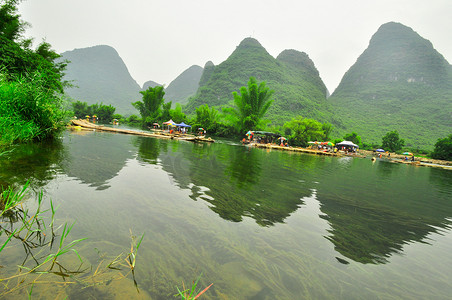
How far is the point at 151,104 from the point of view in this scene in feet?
174

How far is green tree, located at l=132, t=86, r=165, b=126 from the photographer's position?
51.9 metres

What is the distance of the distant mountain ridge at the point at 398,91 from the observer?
81.0 meters

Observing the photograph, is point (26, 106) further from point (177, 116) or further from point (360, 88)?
point (360, 88)

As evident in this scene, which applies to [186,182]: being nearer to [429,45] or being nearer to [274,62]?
[274,62]

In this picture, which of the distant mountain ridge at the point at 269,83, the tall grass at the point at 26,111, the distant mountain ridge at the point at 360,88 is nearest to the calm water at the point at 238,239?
the tall grass at the point at 26,111

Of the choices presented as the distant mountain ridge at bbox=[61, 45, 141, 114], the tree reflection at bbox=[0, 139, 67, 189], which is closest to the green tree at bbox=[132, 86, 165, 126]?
the tree reflection at bbox=[0, 139, 67, 189]

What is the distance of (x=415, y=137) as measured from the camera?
7300 centimetres

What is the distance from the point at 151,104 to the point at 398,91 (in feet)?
450

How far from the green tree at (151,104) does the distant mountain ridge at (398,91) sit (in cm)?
7375

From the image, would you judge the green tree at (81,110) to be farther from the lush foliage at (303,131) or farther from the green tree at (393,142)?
the green tree at (393,142)

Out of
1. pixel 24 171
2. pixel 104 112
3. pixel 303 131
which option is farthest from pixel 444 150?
pixel 104 112

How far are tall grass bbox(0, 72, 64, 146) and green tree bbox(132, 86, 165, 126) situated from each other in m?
45.6

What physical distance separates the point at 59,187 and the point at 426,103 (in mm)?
141565

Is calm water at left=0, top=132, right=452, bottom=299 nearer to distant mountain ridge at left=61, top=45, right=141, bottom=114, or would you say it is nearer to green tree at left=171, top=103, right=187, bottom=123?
green tree at left=171, top=103, right=187, bottom=123
